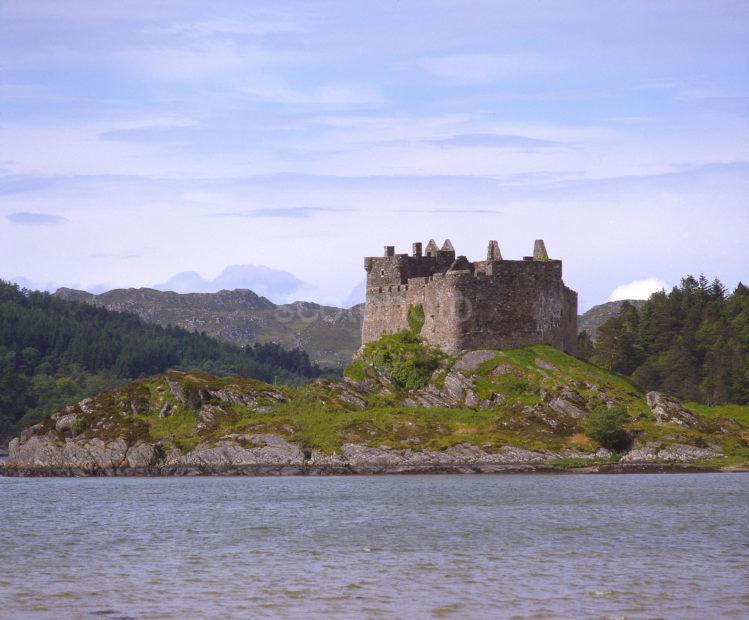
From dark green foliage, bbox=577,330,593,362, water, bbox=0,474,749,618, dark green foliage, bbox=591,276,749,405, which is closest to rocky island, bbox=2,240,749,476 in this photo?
water, bbox=0,474,749,618

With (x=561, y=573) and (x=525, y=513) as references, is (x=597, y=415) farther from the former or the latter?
(x=561, y=573)

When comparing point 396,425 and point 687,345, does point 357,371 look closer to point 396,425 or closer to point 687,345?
point 396,425

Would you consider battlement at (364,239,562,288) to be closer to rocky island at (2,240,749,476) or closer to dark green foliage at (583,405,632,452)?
rocky island at (2,240,749,476)

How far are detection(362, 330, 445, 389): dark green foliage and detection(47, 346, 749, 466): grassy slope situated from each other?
1.95m

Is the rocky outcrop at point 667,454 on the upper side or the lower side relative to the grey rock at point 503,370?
lower

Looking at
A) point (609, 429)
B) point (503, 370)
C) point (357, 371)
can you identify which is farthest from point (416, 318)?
point (609, 429)

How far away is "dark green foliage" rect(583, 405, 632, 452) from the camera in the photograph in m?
89.8

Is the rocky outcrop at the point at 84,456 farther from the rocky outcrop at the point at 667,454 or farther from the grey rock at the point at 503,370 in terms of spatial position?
the rocky outcrop at the point at 667,454

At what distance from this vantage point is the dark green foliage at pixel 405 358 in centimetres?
10269

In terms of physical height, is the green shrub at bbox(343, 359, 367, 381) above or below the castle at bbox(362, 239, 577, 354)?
below

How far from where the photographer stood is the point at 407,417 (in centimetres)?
9688

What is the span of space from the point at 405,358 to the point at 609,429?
20771 mm

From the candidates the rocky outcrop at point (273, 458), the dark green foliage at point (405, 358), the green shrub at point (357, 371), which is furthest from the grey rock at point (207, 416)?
the dark green foliage at point (405, 358)

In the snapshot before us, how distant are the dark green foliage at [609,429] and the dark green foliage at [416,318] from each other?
68.5 feet
